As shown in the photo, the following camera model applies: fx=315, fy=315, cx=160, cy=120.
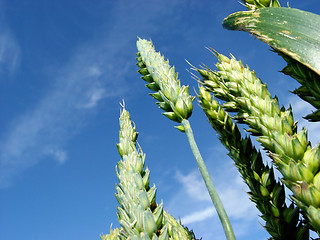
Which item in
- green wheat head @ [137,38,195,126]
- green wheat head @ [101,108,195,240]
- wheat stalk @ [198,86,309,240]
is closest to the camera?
green wheat head @ [101,108,195,240]

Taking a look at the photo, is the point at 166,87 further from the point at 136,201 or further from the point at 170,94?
the point at 136,201

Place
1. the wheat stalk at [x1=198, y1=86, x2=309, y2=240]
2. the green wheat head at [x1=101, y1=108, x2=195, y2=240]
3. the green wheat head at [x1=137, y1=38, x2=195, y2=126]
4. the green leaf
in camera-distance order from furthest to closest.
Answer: the green wheat head at [x1=137, y1=38, x2=195, y2=126] < the wheat stalk at [x1=198, y1=86, x2=309, y2=240] < the green wheat head at [x1=101, y1=108, x2=195, y2=240] < the green leaf

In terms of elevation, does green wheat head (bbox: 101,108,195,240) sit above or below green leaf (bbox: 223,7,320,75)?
below

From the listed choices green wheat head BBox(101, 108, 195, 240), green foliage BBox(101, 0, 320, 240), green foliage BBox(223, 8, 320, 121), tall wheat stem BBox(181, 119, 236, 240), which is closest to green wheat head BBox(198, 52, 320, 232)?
green foliage BBox(101, 0, 320, 240)

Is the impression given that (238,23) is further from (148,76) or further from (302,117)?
(148,76)

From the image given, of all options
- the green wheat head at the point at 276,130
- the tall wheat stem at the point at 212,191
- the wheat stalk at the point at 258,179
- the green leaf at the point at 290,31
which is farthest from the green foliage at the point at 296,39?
the tall wheat stem at the point at 212,191

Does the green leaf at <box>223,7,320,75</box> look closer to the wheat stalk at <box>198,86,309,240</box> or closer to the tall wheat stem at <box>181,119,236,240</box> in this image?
the wheat stalk at <box>198,86,309,240</box>

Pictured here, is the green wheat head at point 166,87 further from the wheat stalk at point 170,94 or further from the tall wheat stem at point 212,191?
the tall wheat stem at point 212,191

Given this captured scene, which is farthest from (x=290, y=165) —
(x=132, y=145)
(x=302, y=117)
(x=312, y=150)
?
(x=132, y=145)

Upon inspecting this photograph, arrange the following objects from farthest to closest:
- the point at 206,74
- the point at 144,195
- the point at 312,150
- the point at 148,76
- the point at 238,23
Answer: the point at 148,76 < the point at 206,74 < the point at 238,23 < the point at 144,195 < the point at 312,150
